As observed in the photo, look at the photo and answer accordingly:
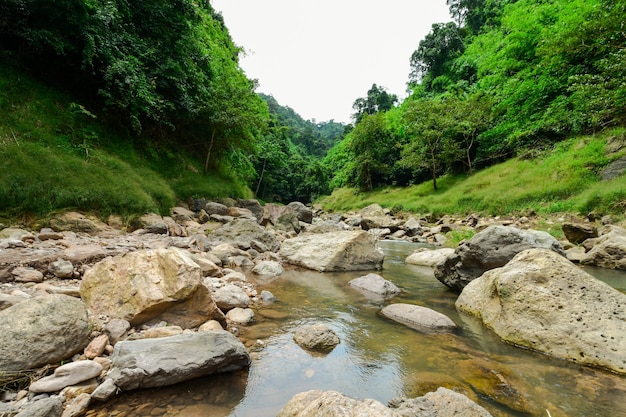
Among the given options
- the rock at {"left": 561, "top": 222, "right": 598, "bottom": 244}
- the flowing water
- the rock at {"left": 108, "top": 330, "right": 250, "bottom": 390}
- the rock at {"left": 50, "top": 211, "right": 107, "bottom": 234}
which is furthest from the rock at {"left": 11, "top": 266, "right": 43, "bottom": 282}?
the rock at {"left": 561, "top": 222, "right": 598, "bottom": 244}

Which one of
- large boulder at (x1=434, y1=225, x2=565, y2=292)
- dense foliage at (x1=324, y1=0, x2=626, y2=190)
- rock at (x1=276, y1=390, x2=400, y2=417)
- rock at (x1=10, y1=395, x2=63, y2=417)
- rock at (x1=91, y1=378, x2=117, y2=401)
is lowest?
rock at (x1=91, y1=378, x2=117, y2=401)

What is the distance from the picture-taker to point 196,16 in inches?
623

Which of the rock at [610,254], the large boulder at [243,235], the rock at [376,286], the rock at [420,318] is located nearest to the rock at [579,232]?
the rock at [610,254]

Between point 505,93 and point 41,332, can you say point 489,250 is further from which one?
point 505,93

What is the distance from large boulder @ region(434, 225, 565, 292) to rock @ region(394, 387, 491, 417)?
4.46m

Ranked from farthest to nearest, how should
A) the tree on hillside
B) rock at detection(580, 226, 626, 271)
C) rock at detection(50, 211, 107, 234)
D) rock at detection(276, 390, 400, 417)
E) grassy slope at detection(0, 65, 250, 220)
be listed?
the tree on hillside < rock at detection(580, 226, 626, 271) < grassy slope at detection(0, 65, 250, 220) < rock at detection(50, 211, 107, 234) < rock at detection(276, 390, 400, 417)

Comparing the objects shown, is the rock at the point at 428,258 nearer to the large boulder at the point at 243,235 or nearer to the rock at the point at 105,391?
the large boulder at the point at 243,235

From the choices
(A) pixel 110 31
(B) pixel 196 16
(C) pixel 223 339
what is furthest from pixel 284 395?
(B) pixel 196 16

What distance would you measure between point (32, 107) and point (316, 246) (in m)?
10.6

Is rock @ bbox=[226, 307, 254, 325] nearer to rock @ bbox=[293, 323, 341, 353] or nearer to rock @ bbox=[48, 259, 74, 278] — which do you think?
rock @ bbox=[293, 323, 341, 353]

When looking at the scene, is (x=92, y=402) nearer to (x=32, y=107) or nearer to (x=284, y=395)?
(x=284, y=395)

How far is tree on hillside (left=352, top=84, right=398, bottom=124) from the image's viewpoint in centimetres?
6688

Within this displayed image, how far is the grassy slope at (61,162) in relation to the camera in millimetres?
7211

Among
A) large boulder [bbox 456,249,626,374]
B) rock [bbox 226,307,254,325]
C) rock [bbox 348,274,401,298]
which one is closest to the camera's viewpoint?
large boulder [bbox 456,249,626,374]
